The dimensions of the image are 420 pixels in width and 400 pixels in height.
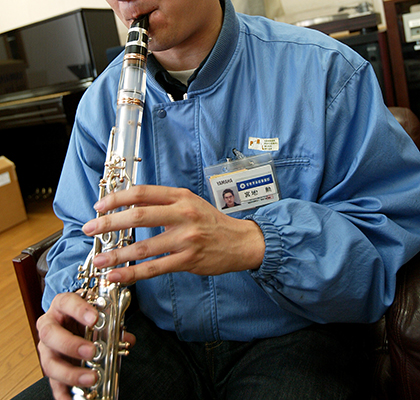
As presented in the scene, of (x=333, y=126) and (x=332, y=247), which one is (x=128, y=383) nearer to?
(x=332, y=247)

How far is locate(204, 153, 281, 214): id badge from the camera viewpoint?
2.56 feet

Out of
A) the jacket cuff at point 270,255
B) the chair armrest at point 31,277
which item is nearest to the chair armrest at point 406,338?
the jacket cuff at point 270,255

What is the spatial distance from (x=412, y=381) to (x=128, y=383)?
470mm

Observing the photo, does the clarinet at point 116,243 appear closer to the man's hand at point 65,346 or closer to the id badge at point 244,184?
the man's hand at point 65,346

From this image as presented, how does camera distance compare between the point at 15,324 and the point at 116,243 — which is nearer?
the point at 116,243

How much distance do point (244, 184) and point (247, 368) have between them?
333 mm

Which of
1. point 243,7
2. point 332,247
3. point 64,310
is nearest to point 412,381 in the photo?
point 332,247

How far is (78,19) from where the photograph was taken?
291 cm

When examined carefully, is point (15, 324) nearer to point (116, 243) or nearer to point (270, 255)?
point (116, 243)

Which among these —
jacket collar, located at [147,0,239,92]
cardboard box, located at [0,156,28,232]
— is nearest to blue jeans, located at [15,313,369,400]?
jacket collar, located at [147,0,239,92]

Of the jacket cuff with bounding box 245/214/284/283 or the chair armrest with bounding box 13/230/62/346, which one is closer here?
the jacket cuff with bounding box 245/214/284/283

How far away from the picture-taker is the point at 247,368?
0.74m

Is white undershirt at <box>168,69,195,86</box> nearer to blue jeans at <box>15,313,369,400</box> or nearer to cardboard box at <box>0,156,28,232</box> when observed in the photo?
blue jeans at <box>15,313,369,400</box>

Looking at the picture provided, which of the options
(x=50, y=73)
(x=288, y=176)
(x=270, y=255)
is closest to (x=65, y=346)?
(x=270, y=255)
